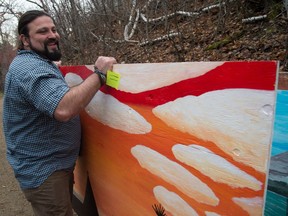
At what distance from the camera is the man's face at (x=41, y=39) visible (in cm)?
198

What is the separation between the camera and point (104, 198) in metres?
2.22

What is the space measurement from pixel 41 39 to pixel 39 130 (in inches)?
24.3

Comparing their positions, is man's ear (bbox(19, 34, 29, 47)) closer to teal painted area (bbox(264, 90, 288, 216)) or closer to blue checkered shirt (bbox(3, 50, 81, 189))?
blue checkered shirt (bbox(3, 50, 81, 189))

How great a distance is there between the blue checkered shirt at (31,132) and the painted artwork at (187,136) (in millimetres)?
258

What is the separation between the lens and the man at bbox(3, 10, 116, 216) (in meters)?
1.80

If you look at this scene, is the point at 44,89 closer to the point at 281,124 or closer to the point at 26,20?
the point at 26,20

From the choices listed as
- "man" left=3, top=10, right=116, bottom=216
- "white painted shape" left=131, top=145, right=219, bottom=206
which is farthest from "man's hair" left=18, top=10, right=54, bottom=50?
"white painted shape" left=131, top=145, right=219, bottom=206

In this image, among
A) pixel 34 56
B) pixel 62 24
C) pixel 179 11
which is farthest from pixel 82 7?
pixel 34 56

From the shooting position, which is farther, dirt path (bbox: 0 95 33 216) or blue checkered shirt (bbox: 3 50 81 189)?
dirt path (bbox: 0 95 33 216)

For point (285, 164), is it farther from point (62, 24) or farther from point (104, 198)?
point (62, 24)

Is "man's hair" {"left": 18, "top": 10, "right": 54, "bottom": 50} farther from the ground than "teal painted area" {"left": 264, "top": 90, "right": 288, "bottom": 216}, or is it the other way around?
"man's hair" {"left": 18, "top": 10, "right": 54, "bottom": 50}

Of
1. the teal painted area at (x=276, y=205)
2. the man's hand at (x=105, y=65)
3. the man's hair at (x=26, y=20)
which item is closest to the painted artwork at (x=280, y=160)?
the teal painted area at (x=276, y=205)

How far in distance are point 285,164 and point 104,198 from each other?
4.46ft

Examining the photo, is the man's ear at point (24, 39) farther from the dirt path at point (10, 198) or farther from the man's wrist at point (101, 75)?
the dirt path at point (10, 198)
